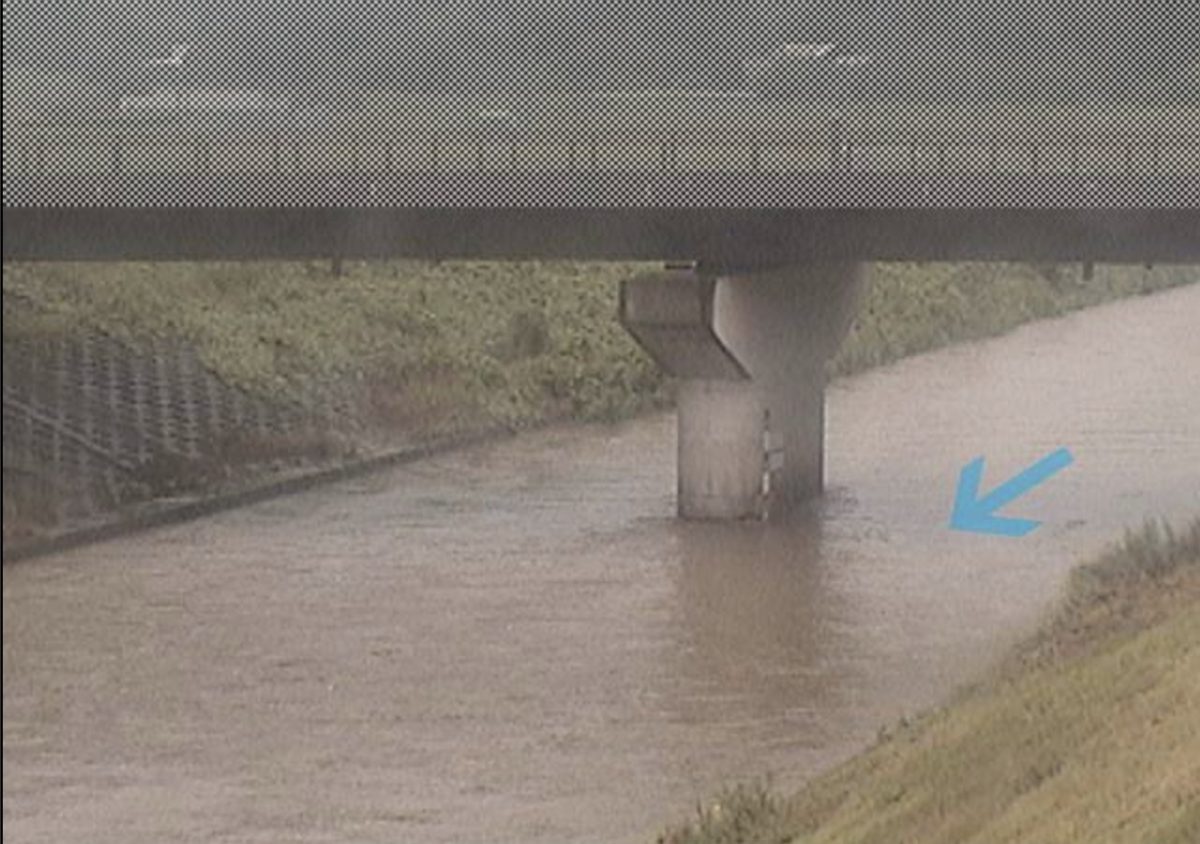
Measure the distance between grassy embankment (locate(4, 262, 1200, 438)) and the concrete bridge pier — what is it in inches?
69.0

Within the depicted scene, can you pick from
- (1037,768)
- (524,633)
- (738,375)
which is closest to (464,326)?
(738,375)

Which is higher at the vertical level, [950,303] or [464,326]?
[464,326]

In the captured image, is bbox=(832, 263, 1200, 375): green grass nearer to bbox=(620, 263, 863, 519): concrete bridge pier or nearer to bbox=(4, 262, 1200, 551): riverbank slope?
bbox=(4, 262, 1200, 551): riverbank slope

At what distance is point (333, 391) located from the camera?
60.9 feet

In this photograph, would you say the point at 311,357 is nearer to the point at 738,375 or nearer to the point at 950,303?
the point at 738,375

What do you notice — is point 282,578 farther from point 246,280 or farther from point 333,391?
point 246,280

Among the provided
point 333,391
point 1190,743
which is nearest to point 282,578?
point 333,391
